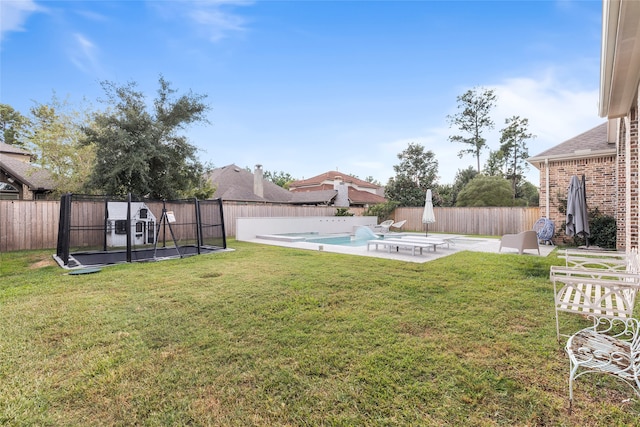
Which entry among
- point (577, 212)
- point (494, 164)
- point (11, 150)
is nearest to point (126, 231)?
point (577, 212)

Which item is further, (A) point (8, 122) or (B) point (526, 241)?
(A) point (8, 122)

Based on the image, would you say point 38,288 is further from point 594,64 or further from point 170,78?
point 594,64

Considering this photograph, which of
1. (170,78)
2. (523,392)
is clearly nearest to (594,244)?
(523,392)

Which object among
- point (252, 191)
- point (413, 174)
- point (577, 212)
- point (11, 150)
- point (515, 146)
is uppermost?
point (515, 146)

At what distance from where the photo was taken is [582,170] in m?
10.9

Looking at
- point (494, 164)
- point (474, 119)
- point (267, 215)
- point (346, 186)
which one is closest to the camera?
point (267, 215)

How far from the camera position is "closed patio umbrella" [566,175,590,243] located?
8797 mm

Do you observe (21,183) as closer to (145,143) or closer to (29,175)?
(29,175)

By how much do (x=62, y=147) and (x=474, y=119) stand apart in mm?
30606

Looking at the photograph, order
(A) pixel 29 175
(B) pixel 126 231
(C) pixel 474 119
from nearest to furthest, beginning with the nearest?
(B) pixel 126 231 < (A) pixel 29 175 < (C) pixel 474 119

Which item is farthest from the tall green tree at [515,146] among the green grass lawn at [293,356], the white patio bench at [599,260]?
the green grass lawn at [293,356]

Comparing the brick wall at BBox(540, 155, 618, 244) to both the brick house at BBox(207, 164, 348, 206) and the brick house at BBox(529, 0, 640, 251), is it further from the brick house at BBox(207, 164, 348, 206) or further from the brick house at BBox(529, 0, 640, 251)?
the brick house at BBox(207, 164, 348, 206)

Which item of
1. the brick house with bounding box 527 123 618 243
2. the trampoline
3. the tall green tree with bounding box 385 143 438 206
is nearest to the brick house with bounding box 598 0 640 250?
the brick house with bounding box 527 123 618 243

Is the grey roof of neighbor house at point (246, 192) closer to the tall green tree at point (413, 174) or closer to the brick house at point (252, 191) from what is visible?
the brick house at point (252, 191)
